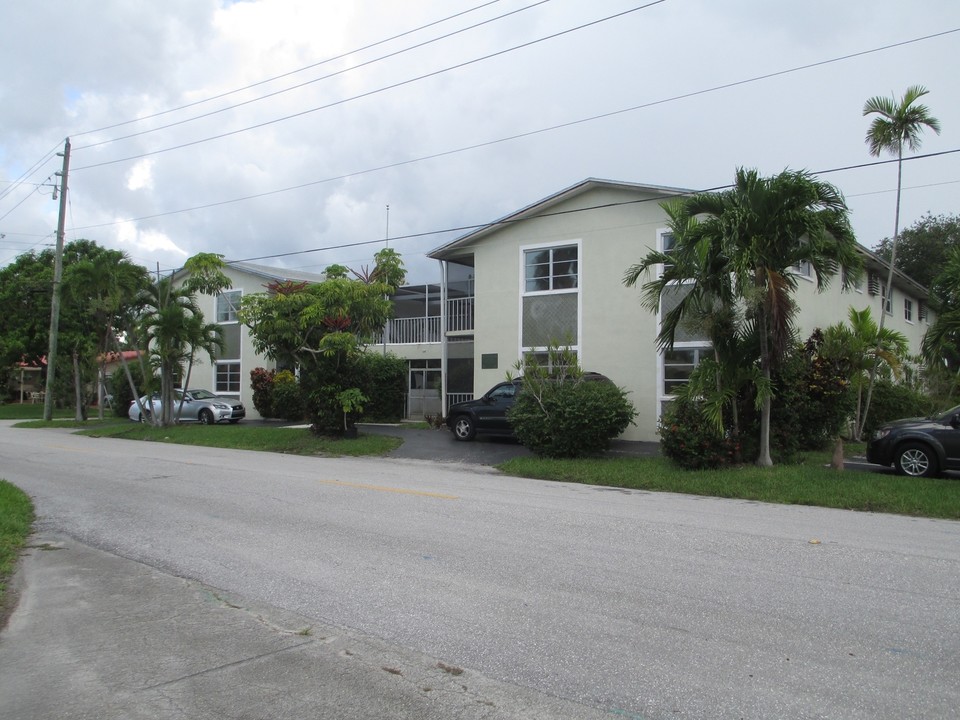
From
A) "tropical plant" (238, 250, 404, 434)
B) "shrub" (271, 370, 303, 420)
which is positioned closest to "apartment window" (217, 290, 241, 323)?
"shrub" (271, 370, 303, 420)

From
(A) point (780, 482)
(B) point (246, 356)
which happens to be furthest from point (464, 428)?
(B) point (246, 356)

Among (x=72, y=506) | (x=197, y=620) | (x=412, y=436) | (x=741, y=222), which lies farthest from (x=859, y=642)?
(x=412, y=436)

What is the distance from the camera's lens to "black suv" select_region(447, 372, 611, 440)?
19172mm

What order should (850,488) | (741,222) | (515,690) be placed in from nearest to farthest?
(515,690)
(850,488)
(741,222)

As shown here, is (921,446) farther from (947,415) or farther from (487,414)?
(487,414)

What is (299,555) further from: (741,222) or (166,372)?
(166,372)

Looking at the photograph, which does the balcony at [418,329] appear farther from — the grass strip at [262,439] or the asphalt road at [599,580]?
the asphalt road at [599,580]

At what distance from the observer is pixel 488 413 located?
1948 cm

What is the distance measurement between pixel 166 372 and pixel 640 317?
647 inches

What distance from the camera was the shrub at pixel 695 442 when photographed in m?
13.6

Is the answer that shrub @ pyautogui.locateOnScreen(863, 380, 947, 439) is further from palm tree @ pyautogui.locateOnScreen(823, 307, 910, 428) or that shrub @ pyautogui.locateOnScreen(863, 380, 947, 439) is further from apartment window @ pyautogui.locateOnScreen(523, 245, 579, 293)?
apartment window @ pyautogui.locateOnScreen(523, 245, 579, 293)

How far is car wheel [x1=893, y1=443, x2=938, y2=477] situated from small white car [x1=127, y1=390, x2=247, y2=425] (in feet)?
75.2

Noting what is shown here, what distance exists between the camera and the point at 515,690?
4.23m

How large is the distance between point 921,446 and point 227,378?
2761 cm
